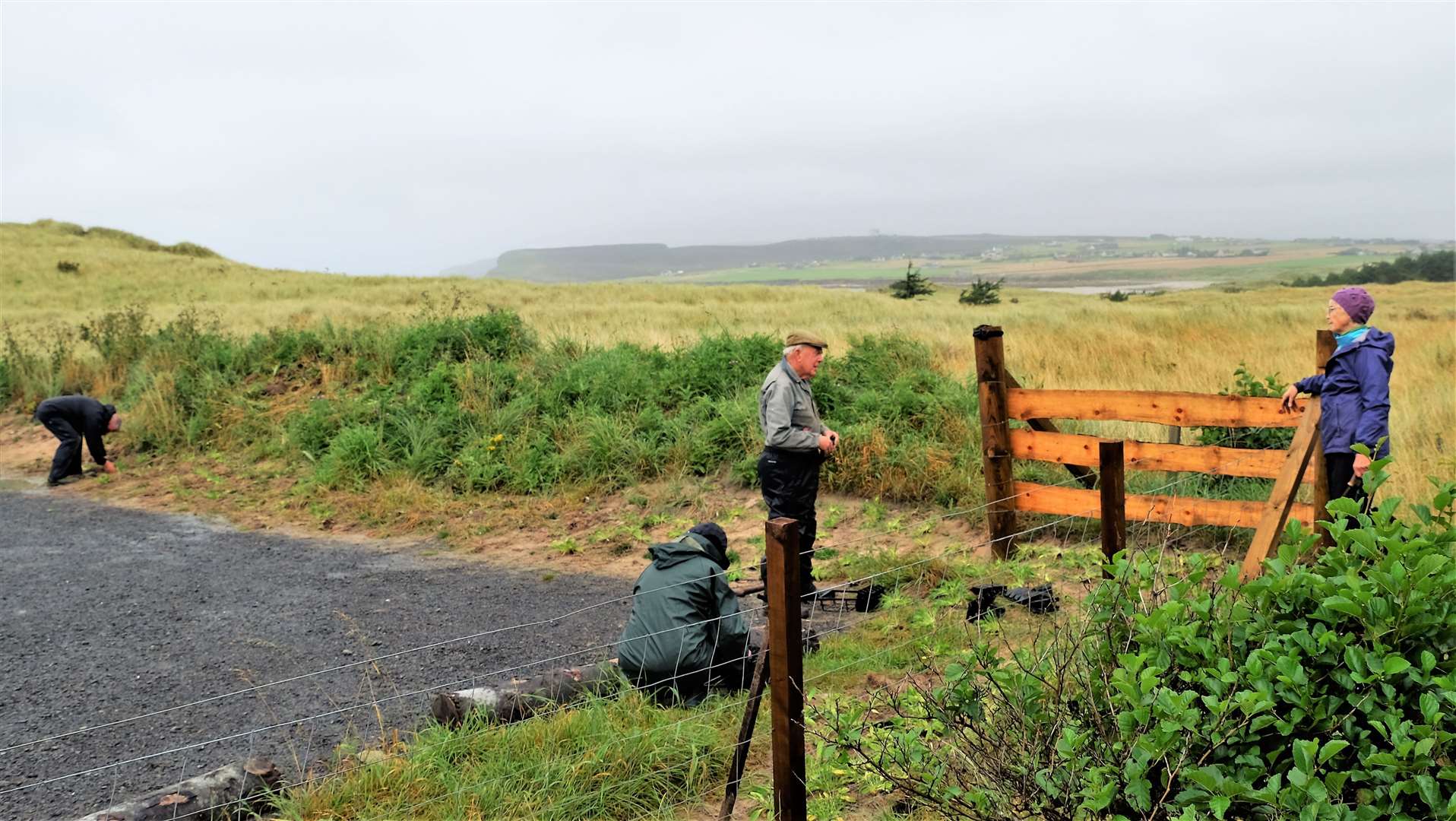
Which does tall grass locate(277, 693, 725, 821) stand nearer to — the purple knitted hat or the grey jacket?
the grey jacket

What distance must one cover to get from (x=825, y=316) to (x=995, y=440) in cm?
1968

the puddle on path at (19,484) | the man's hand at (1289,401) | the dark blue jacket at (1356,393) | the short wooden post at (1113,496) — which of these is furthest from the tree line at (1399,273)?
the short wooden post at (1113,496)

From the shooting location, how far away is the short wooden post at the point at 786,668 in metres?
2.79

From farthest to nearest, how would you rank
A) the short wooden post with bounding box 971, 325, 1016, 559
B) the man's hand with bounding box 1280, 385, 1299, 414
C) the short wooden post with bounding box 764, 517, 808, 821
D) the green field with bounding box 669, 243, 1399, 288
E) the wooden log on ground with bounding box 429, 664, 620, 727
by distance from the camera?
the green field with bounding box 669, 243, 1399, 288 → the short wooden post with bounding box 971, 325, 1016, 559 → the man's hand with bounding box 1280, 385, 1299, 414 → the wooden log on ground with bounding box 429, 664, 620, 727 → the short wooden post with bounding box 764, 517, 808, 821

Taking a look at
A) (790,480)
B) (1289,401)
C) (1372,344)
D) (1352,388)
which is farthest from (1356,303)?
(790,480)

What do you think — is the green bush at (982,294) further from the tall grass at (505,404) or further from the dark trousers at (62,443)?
the dark trousers at (62,443)

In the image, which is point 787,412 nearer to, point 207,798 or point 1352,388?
point 1352,388

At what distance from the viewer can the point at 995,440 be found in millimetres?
7188

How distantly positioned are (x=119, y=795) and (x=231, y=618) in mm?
2857

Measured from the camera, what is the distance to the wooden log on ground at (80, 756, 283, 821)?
12.8ft

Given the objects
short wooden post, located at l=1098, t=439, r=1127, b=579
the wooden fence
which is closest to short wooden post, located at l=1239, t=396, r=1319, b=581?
the wooden fence

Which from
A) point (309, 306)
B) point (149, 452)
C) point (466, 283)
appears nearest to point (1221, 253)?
point (466, 283)

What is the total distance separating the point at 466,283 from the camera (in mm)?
41594

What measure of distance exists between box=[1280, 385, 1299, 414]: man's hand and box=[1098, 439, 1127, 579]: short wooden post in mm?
2941
